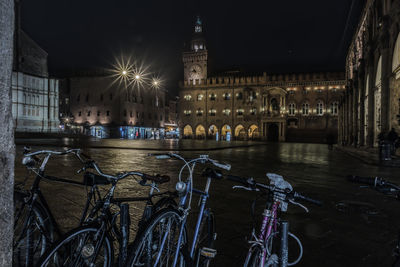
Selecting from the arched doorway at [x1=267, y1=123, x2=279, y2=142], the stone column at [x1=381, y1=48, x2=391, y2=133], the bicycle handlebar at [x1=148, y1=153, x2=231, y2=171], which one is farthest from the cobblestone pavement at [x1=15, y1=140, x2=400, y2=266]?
the arched doorway at [x1=267, y1=123, x2=279, y2=142]

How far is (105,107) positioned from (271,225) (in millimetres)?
60848

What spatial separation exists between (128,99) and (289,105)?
33979 mm

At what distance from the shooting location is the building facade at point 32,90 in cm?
4534

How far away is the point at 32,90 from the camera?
48188 mm

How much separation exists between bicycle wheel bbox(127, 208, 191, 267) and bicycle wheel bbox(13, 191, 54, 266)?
1012 millimetres

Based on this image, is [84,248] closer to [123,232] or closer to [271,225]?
[123,232]

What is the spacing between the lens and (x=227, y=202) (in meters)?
5.95

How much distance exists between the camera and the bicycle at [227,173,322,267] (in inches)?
88.2

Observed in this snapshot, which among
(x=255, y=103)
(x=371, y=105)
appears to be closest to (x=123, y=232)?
(x=371, y=105)

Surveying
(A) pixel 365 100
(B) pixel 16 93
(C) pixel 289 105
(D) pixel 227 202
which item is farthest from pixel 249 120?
(D) pixel 227 202

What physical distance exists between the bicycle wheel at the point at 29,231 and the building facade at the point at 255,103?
1926 inches

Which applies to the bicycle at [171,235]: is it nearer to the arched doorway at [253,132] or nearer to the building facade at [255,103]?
the building facade at [255,103]

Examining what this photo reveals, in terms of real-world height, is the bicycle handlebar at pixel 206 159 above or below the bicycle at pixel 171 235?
above

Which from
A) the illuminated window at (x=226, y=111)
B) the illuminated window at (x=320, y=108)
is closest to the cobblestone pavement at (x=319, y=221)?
the illuminated window at (x=320, y=108)
